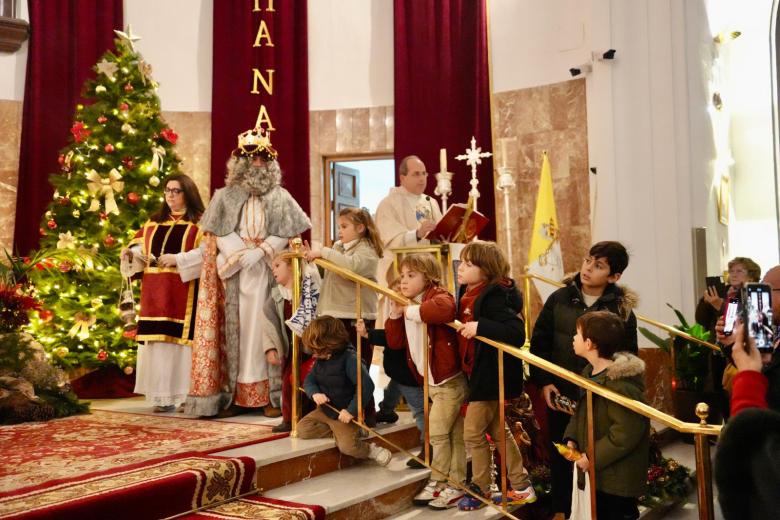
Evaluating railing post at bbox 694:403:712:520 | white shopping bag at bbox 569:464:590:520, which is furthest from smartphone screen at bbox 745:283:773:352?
white shopping bag at bbox 569:464:590:520

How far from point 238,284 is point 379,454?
1658mm

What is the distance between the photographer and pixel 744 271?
5.63m

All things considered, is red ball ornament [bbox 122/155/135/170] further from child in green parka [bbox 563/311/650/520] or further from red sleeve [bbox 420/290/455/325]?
child in green parka [bbox 563/311/650/520]

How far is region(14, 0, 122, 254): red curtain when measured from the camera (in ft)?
32.1

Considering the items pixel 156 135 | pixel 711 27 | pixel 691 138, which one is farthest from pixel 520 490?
pixel 711 27

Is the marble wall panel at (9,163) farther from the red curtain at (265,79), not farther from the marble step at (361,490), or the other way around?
the marble step at (361,490)

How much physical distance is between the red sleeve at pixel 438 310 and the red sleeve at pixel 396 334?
438mm

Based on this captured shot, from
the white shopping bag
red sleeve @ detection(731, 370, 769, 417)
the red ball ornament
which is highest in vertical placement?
the red ball ornament

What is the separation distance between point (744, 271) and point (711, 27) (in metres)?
4.45

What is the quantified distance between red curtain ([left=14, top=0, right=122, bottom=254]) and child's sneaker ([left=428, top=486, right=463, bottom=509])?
7183 mm

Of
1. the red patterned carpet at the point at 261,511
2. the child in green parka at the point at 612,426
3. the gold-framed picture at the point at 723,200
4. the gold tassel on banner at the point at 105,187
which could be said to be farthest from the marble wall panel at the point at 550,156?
the red patterned carpet at the point at 261,511

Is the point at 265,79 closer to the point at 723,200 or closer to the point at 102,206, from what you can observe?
the point at 102,206

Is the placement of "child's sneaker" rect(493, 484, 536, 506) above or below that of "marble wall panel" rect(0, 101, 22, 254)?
below

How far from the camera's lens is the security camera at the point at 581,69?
347 inches
